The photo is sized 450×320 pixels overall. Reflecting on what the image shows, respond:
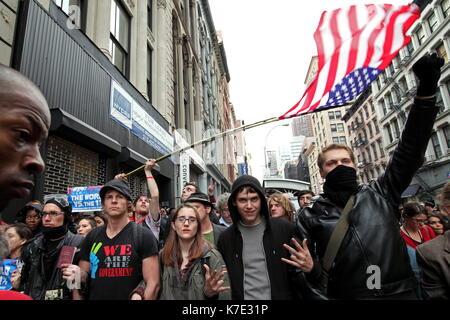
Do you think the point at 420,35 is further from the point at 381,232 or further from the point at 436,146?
the point at 381,232

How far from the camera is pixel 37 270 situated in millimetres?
3176

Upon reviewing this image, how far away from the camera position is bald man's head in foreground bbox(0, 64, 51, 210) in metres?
0.71

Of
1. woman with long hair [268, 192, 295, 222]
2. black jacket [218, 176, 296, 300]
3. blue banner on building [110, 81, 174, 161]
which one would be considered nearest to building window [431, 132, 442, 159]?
blue banner on building [110, 81, 174, 161]

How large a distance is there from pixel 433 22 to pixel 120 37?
30744 millimetres

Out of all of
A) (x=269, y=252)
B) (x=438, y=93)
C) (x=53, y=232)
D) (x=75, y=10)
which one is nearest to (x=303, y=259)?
(x=269, y=252)

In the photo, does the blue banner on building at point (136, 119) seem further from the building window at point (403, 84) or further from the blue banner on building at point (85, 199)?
the building window at point (403, 84)

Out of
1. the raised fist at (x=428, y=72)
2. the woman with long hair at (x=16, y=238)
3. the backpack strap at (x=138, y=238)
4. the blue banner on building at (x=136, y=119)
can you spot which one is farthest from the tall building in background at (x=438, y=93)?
the woman with long hair at (x=16, y=238)

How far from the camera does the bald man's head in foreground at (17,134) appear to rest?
711mm

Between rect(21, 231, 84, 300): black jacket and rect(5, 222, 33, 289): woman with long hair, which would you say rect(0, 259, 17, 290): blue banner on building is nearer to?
rect(21, 231, 84, 300): black jacket

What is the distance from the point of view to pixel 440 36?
81.9ft

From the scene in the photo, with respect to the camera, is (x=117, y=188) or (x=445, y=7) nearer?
(x=117, y=188)

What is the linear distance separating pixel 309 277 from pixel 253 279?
0.61 metres

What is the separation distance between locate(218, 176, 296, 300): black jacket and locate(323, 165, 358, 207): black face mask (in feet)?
1.94
